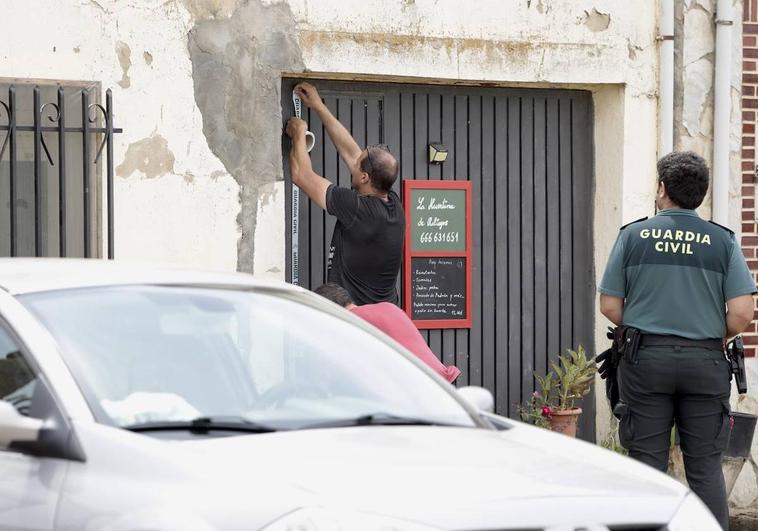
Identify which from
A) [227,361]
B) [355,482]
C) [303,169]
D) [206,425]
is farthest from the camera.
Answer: [303,169]

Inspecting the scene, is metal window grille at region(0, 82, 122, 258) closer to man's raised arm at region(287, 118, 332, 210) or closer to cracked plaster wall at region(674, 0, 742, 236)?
man's raised arm at region(287, 118, 332, 210)

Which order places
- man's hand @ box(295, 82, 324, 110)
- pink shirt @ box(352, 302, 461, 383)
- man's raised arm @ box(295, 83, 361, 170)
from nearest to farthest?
pink shirt @ box(352, 302, 461, 383) → man's raised arm @ box(295, 83, 361, 170) → man's hand @ box(295, 82, 324, 110)

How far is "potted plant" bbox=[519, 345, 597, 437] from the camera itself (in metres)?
Result: 8.53

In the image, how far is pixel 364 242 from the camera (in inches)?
292

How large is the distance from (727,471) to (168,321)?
4.65 metres

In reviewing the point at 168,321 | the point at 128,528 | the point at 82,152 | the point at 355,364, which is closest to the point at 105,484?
the point at 128,528

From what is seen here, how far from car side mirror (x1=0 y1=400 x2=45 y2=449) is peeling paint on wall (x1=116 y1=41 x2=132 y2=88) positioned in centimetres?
416

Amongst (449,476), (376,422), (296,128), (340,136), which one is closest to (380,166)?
(340,136)

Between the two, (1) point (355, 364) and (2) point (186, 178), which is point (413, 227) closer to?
(2) point (186, 178)

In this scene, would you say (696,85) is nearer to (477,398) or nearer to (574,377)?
(574,377)

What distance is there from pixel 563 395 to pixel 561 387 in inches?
3.5

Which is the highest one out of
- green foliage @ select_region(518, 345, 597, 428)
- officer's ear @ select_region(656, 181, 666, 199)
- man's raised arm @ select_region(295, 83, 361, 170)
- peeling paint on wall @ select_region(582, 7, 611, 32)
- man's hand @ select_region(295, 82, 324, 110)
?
peeling paint on wall @ select_region(582, 7, 611, 32)

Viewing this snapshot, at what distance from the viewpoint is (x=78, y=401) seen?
3707mm

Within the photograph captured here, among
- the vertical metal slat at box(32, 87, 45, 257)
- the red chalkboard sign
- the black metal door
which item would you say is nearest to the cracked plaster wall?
the black metal door
